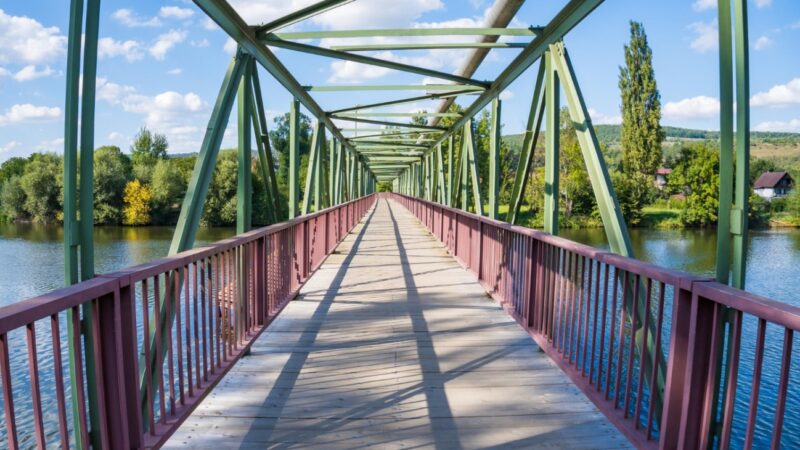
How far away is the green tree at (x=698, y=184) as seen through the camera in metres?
27.5

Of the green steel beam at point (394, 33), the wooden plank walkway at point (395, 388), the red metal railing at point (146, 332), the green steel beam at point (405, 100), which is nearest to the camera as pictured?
the red metal railing at point (146, 332)

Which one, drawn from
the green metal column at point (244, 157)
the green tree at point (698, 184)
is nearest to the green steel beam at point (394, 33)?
the green metal column at point (244, 157)

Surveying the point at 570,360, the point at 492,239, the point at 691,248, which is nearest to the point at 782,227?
the point at 691,248

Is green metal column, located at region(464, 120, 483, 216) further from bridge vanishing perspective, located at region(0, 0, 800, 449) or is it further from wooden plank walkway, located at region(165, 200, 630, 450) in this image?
wooden plank walkway, located at region(165, 200, 630, 450)

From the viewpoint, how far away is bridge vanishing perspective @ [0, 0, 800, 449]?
6.53ft

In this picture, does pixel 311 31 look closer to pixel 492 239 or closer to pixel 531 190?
pixel 492 239

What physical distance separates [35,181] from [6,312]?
38.8 m

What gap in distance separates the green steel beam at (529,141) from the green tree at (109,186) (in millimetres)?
32507

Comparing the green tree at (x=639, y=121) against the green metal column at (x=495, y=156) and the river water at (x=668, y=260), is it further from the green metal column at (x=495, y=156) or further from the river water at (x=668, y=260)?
the green metal column at (x=495, y=156)

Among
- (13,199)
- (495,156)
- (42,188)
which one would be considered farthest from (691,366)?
(13,199)

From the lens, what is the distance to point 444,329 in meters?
4.69

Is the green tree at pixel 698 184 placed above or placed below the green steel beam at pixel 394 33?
below

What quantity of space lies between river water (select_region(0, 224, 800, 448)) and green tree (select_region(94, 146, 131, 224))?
120cm

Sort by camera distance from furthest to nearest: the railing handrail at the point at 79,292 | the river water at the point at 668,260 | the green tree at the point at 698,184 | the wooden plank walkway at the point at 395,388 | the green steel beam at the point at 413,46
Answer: the green tree at the point at 698,184, the river water at the point at 668,260, the green steel beam at the point at 413,46, the wooden plank walkway at the point at 395,388, the railing handrail at the point at 79,292
